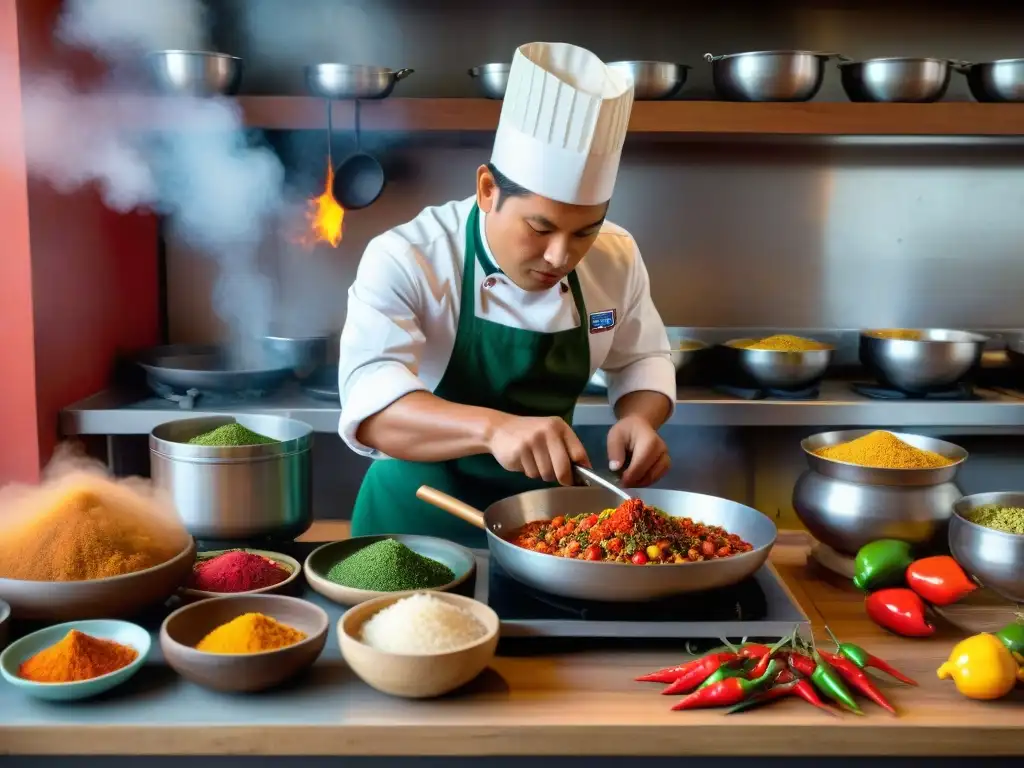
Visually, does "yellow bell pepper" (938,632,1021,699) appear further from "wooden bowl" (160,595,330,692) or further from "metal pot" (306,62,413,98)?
"metal pot" (306,62,413,98)

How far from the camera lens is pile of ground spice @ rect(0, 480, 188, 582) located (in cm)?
148

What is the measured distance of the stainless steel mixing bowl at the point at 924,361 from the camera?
3.21 metres

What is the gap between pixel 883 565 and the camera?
5.49 ft

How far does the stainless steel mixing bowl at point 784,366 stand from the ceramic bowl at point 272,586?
1.98 metres

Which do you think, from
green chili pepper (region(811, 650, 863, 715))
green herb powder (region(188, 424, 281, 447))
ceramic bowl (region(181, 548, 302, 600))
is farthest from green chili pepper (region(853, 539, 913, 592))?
green herb powder (region(188, 424, 281, 447))

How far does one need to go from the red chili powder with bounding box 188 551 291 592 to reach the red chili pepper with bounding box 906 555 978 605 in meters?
1.06

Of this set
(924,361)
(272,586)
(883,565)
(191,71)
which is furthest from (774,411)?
(191,71)

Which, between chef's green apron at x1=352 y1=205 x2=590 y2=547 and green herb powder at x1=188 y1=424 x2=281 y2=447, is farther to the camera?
chef's green apron at x1=352 y1=205 x2=590 y2=547

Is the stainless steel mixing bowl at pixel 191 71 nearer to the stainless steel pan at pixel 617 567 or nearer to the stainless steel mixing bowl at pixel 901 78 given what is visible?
the stainless steel pan at pixel 617 567

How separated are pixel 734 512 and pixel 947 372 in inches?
71.4

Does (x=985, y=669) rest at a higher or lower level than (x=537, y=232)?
lower

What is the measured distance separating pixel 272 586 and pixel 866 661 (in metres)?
0.93

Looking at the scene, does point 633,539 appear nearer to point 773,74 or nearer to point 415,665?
point 415,665

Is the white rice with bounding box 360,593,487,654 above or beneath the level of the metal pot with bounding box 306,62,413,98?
beneath
